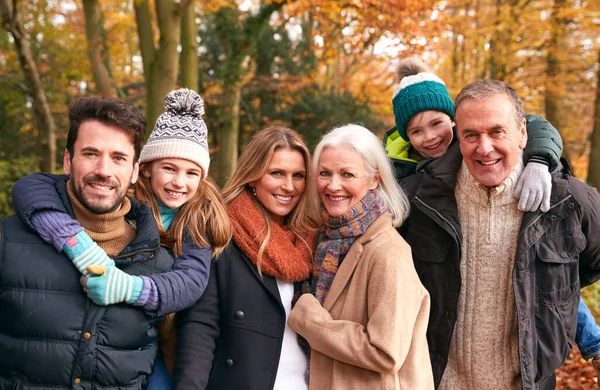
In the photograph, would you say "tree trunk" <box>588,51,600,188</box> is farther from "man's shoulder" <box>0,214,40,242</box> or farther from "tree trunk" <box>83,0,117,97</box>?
"man's shoulder" <box>0,214,40,242</box>

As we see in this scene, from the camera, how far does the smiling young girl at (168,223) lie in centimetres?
236

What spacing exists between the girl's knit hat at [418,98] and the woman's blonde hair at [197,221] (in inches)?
60.7

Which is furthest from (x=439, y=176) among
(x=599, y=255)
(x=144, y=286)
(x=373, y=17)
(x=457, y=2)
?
(x=457, y=2)

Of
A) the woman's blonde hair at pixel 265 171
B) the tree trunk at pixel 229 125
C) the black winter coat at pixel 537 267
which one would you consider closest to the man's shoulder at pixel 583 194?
the black winter coat at pixel 537 267

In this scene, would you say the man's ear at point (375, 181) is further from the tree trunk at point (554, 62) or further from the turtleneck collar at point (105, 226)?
the tree trunk at point (554, 62)

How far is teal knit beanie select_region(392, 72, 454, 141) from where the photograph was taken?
12.2 feet

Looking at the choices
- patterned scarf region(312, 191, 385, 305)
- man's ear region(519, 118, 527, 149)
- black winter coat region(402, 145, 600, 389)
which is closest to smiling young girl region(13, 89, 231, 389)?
patterned scarf region(312, 191, 385, 305)

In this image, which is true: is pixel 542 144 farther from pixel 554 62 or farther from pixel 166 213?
pixel 554 62

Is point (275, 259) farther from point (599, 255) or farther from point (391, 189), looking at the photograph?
point (599, 255)

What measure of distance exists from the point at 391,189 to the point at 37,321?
76.5 inches

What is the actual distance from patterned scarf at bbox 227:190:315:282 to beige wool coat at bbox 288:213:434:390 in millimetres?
188

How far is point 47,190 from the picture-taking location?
2484mm

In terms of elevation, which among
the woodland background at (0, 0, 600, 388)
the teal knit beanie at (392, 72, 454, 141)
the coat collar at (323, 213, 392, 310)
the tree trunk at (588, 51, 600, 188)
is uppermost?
the woodland background at (0, 0, 600, 388)

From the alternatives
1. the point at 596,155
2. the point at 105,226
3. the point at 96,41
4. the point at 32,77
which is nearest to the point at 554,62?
the point at 596,155
